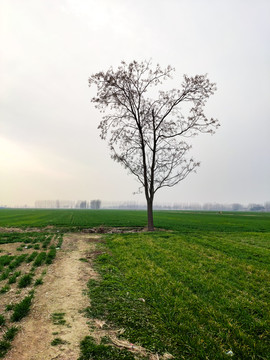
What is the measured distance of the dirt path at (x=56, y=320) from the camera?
3.97m

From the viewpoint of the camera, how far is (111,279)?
795 centimetres

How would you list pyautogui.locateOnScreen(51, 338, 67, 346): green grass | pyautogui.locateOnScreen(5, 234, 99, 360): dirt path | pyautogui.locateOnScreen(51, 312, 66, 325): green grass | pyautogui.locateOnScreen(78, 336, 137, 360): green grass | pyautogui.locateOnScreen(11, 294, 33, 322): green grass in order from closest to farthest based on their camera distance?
pyautogui.locateOnScreen(78, 336, 137, 360): green grass → pyautogui.locateOnScreen(5, 234, 99, 360): dirt path → pyautogui.locateOnScreen(51, 338, 67, 346): green grass → pyautogui.locateOnScreen(51, 312, 66, 325): green grass → pyautogui.locateOnScreen(11, 294, 33, 322): green grass

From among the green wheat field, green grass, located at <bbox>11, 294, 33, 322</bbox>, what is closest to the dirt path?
green grass, located at <bbox>11, 294, 33, 322</bbox>

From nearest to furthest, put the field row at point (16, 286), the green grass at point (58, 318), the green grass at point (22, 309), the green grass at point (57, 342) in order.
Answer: the green grass at point (57, 342)
the field row at point (16, 286)
the green grass at point (58, 318)
the green grass at point (22, 309)

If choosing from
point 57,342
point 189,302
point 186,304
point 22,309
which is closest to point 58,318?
point 57,342

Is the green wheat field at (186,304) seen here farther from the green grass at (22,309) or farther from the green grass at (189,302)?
the green grass at (22,309)

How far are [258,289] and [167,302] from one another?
355 cm

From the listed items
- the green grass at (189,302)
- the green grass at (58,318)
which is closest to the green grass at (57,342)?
the green grass at (58,318)

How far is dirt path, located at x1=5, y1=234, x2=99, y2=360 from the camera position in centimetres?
397

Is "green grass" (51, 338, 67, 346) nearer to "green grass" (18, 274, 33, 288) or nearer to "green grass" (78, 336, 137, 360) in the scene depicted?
"green grass" (78, 336, 137, 360)

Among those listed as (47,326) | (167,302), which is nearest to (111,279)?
(167,302)

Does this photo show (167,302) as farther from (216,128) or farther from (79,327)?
(216,128)

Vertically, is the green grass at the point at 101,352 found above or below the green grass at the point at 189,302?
above

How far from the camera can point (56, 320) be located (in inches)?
202
